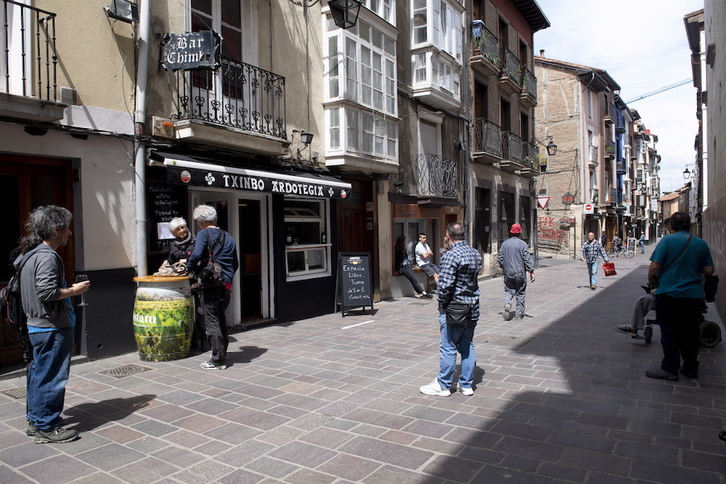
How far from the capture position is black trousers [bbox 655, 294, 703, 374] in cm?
539

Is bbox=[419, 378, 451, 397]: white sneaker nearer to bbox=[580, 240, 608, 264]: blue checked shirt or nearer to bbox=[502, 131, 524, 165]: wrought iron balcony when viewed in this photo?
bbox=[580, 240, 608, 264]: blue checked shirt

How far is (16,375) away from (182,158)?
3299 mm

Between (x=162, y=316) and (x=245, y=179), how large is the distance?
8.15 ft

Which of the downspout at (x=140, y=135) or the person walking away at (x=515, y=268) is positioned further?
the person walking away at (x=515, y=268)

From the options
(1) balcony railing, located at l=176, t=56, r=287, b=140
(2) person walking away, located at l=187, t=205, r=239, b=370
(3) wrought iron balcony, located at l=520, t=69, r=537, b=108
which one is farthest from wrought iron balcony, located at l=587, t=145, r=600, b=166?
(2) person walking away, located at l=187, t=205, r=239, b=370

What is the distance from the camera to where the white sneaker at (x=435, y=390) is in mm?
5047

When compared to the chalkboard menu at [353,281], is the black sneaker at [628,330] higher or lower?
lower

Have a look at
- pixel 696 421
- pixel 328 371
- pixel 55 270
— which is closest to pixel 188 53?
pixel 55 270

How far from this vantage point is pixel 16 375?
574 centimetres

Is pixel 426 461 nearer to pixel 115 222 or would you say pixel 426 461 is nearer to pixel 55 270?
pixel 55 270

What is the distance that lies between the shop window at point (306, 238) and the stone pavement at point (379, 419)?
9.01 feet

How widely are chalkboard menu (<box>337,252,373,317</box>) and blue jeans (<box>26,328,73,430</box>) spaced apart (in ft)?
21.0

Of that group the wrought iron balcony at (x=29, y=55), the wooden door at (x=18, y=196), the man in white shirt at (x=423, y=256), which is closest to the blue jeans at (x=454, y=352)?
the wooden door at (x=18, y=196)

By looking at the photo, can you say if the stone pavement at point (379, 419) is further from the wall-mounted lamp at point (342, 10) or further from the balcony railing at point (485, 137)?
the balcony railing at point (485, 137)
